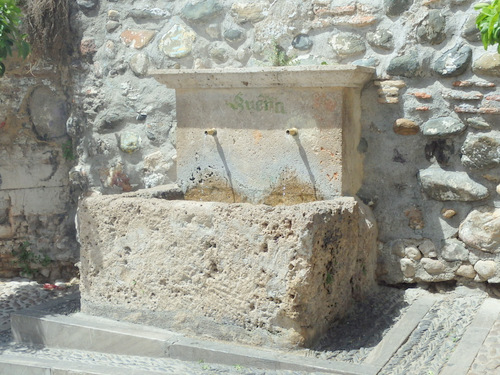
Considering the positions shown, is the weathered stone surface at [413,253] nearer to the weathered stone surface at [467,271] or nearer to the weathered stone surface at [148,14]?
the weathered stone surface at [467,271]

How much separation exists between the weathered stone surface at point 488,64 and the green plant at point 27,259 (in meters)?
3.39

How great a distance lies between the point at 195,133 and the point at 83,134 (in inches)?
46.8

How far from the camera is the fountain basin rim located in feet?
12.0

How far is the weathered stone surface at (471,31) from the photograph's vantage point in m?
3.63

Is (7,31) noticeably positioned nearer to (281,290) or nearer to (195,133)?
(195,133)

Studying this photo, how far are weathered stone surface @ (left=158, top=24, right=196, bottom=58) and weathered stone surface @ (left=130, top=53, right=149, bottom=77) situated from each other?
14 cm

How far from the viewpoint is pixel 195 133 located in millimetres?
4234

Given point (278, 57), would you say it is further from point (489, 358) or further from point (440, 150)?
point (489, 358)

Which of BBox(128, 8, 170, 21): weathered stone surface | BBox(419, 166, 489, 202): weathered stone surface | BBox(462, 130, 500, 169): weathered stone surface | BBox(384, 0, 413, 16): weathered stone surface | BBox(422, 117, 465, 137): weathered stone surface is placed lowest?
BBox(419, 166, 489, 202): weathered stone surface

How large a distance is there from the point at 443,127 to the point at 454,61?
14.3 inches

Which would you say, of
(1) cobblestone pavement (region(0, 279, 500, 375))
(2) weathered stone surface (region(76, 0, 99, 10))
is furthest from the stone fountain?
(2) weathered stone surface (region(76, 0, 99, 10))

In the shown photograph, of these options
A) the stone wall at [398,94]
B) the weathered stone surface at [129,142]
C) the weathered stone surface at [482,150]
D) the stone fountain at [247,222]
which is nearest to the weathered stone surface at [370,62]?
the stone wall at [398,94]

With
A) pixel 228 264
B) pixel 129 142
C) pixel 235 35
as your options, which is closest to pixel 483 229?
pixel 228 264

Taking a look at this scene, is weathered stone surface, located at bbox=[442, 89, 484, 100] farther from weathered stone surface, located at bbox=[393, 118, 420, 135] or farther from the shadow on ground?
the shadow on ground
